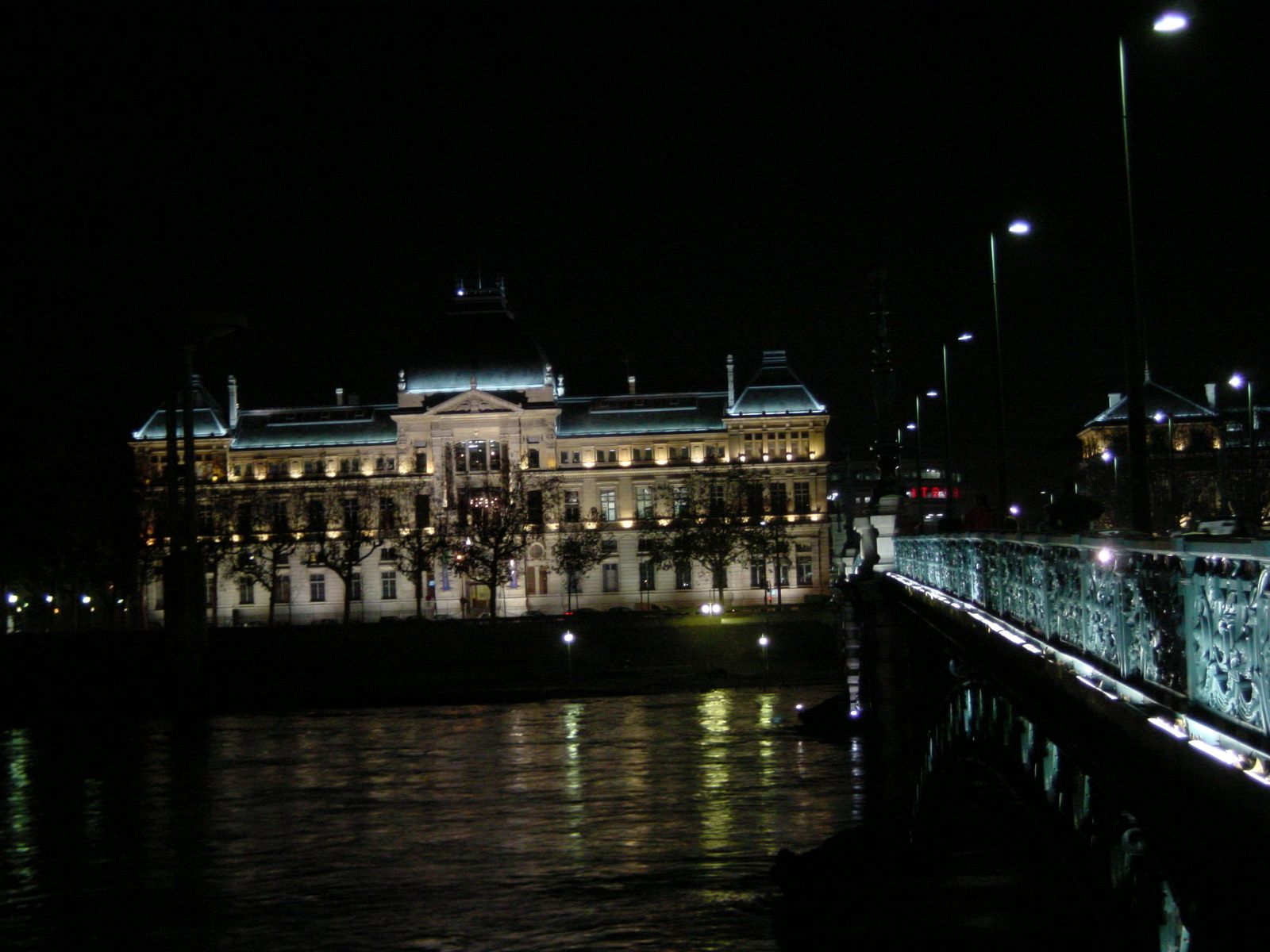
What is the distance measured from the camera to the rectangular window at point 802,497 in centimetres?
13338

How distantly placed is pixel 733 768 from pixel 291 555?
3352 inches

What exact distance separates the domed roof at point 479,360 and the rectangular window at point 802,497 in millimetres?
22776

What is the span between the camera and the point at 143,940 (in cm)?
3025

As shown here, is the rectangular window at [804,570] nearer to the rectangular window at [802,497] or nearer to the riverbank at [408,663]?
the rectangular window at [802,497]

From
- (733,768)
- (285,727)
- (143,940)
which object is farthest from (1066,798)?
(285,727)

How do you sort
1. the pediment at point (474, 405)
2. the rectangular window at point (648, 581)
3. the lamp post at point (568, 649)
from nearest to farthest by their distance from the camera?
the lamp post at point (568, 649)
the rectangular window at point (648, 581)
the pediment at point (474, 405)

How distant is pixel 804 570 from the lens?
433 feet

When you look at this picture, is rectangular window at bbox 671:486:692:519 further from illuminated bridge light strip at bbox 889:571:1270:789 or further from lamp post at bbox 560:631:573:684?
illuminated bridge light strip at bbox 889:571:1270:789

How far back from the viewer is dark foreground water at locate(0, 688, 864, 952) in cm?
3080

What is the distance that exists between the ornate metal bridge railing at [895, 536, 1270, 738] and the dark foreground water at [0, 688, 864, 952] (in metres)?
17.1

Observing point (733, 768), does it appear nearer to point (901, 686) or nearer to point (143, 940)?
point (901, 686)

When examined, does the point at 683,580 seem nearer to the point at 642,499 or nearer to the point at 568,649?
the point at 642,499

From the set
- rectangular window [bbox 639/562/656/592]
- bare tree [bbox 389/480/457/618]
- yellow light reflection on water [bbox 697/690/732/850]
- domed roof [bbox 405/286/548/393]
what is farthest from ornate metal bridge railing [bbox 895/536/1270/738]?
→ domed roof [bbox 405/286/548/393]

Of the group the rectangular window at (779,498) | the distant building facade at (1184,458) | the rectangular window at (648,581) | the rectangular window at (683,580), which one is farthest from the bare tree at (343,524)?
the distant building facade at (1184,458)
